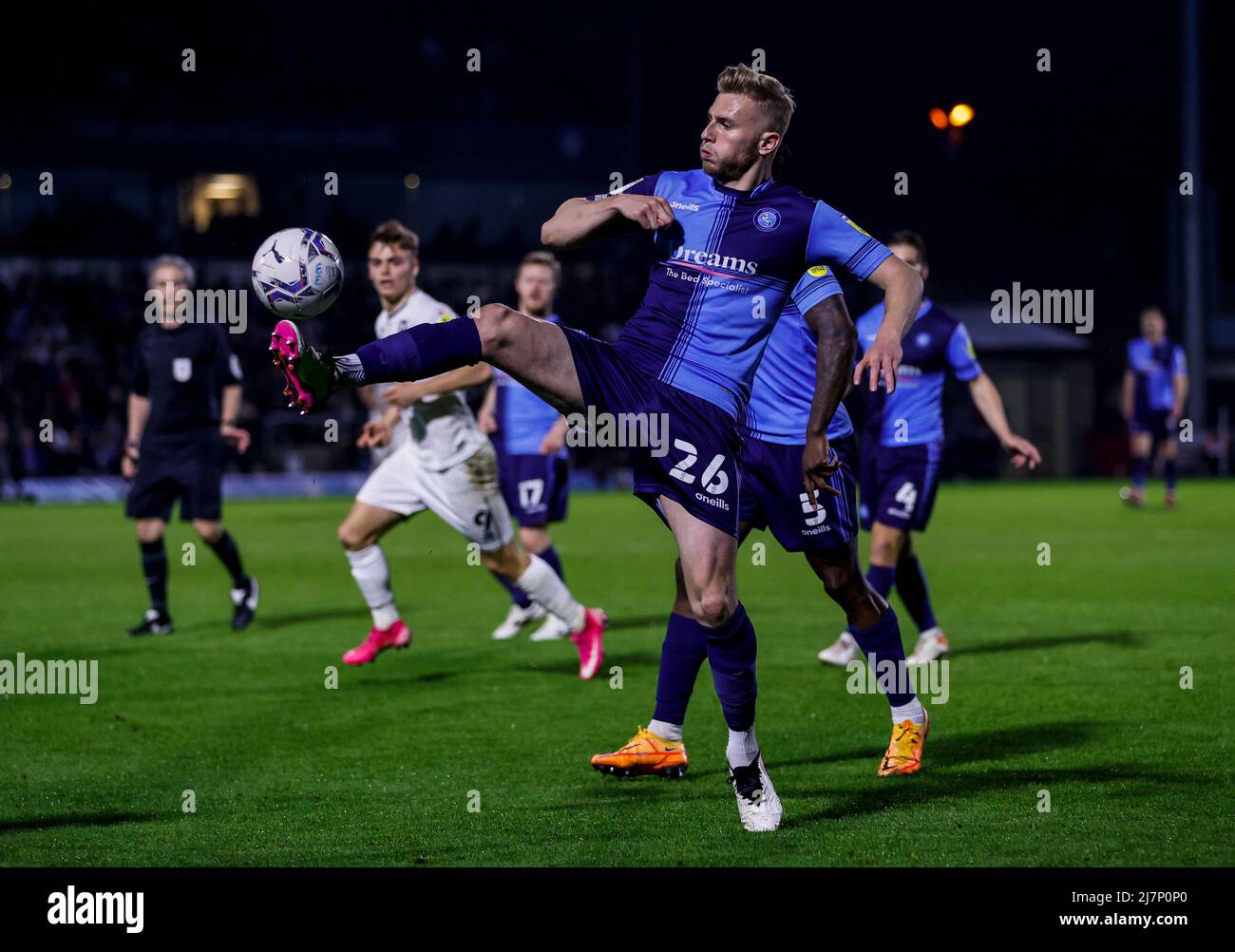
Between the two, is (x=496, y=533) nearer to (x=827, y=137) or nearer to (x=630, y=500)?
(x=630, y=500)

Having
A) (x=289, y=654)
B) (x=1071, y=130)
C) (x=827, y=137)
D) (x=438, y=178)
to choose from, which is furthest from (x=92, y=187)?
(x=289, y=654)

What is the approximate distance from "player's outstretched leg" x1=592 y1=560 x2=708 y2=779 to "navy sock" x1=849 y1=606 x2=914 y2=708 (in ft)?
2.13

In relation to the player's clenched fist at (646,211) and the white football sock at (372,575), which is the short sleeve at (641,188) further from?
the white football sock at (372,575)

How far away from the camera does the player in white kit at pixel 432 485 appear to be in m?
8.34

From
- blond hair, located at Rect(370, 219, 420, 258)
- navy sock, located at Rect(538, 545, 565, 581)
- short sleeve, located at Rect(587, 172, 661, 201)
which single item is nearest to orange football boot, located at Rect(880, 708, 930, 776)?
short sleeve, located at Rect(587, 172, 661, 201)

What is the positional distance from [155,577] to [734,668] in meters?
6.13

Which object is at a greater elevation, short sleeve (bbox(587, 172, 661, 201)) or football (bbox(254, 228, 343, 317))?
short sleeve (bbox(587, 172, 661, 201))

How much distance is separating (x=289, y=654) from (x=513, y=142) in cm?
3320

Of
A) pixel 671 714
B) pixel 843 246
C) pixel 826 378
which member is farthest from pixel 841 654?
pixel 843 246

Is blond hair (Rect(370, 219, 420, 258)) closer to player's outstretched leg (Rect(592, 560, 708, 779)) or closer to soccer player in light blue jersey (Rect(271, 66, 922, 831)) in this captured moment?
player's outstretched leg (Rect(592, 560, 708, 779))

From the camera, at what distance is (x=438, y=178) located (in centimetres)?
3928

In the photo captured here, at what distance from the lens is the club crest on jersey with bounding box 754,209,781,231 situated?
5.00 m

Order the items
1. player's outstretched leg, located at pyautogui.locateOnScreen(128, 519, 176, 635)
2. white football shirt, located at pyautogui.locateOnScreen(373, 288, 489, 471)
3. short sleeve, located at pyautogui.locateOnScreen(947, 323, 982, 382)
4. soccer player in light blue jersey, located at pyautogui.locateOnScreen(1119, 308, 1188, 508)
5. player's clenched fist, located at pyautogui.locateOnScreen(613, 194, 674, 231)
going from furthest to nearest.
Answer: soccer player in light blue jersey, located at pyautogui.locateOnScreen(1119, 308, 1188, 508), player's outstretched leg, located at pyautogui.locateOnScreen(128, 519, 176, 635), short sleeve, located at pyautogui.locateOnScreen(947, 323, 982, 382), white football shirt, located at pyautogui.locateOnScreen(373, 288, 489, 471), player's clenched fist, located at pyautogui.locateOnScreen(613, 194, 674, 231)

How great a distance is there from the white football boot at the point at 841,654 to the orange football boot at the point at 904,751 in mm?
2745
